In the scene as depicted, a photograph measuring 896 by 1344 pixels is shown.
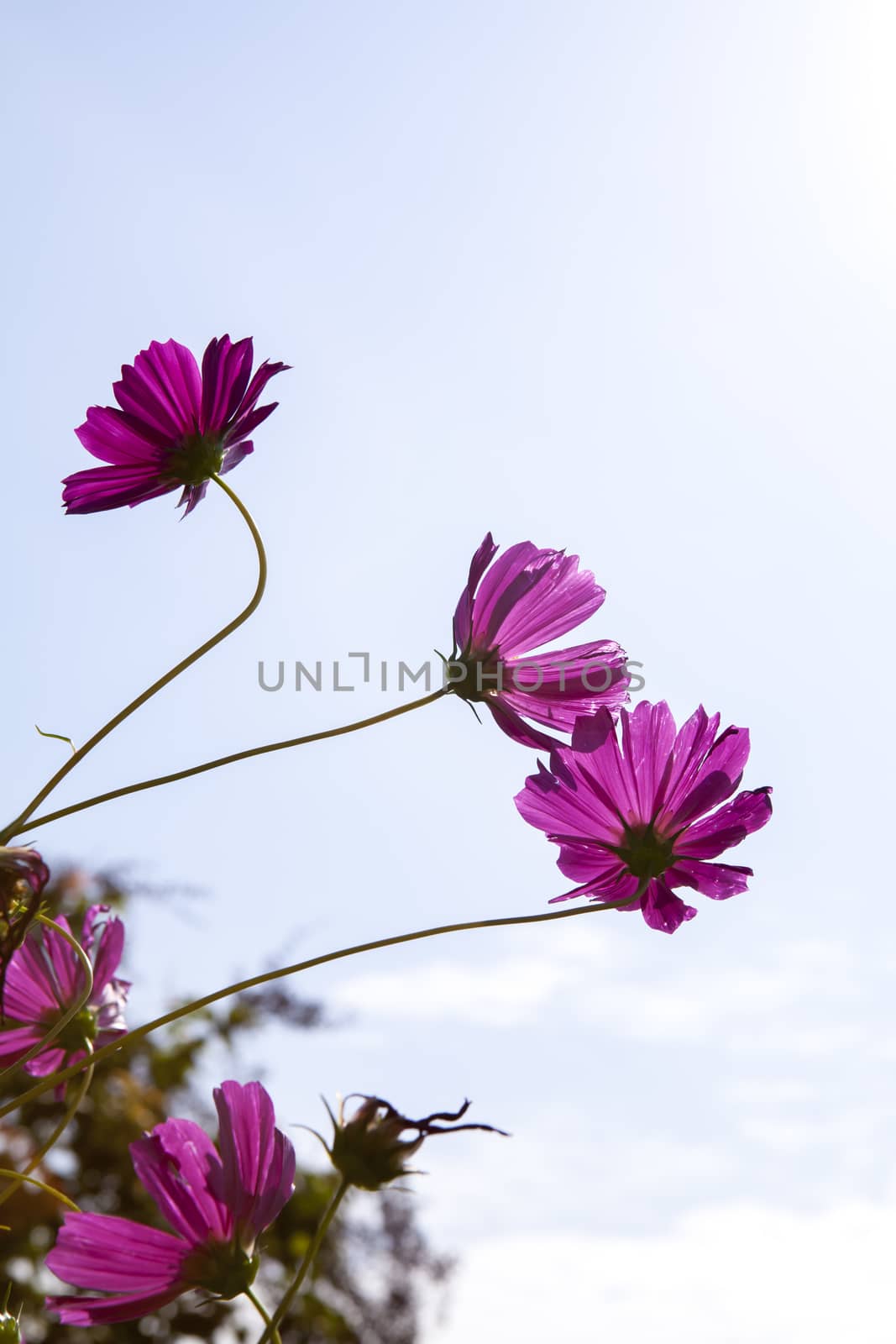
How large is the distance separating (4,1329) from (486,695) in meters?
0.44

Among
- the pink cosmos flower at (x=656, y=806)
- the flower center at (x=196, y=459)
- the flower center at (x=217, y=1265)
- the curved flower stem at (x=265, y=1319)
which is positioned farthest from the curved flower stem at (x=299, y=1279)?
the flower center at (x=196, y=459)

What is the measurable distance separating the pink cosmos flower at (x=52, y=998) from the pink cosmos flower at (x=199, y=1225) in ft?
0.72

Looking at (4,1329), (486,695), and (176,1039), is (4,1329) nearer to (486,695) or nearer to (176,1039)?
(486,695)

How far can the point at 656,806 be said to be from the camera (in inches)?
30.1

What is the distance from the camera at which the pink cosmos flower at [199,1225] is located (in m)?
0.60

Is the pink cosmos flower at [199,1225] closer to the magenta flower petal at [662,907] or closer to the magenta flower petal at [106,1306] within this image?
the magenta flower petal at [106,1306]

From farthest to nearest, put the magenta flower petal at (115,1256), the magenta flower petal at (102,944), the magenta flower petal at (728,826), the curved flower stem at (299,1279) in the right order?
the magenta flower petal at (102,944), the magenta flower petal at (728,826), the magenta flower petal at (115,1256), the curved flower stem at (299,1279)

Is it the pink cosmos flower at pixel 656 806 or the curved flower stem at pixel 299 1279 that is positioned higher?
the pink cosmos flower at pixel 656 806

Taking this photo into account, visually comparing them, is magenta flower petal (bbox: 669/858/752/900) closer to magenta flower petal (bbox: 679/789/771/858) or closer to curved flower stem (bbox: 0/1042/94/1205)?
magenta flower petal (bbox: 679/789/771/858)

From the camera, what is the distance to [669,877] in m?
0.79

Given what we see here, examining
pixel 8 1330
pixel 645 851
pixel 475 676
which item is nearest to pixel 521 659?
pixel 475 676

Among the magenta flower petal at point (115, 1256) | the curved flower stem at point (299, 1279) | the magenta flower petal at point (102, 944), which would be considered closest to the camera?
the curved flower stem at point (299, 1279)

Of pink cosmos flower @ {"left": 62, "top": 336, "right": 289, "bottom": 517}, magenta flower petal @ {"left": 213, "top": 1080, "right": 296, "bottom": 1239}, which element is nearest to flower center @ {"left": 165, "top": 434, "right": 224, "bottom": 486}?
pink cosmos flower @ {"left": 62, "top": 336, "right": 289, "bottom": 517}

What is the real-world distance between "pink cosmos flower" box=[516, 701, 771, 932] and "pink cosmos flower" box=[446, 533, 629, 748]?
0.03m
